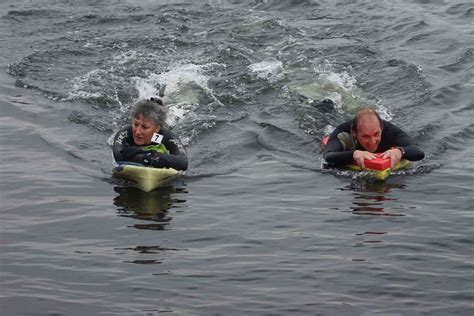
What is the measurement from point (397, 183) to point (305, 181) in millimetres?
1229

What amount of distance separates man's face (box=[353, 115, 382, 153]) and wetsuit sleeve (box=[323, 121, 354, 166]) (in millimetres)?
222

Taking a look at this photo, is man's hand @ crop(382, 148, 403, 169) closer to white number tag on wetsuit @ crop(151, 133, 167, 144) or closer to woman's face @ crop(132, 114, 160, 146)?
white number tag on wetsuit @ crop(151, 133, 167, 144)

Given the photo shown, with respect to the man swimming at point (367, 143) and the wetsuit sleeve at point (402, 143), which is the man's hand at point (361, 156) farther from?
the wetsuit sleeve at point (402, 143)

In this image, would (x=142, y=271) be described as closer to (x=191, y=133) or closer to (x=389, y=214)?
(x=389, y=214)

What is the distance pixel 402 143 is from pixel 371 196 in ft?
4.11

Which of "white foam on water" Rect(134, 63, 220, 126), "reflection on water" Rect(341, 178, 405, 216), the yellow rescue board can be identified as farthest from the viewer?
"white foam on water" Rect(134, 63, 220, 126)

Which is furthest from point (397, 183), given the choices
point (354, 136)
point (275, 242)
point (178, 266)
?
point (178, 266)

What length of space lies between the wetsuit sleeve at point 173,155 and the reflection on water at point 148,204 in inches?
11.9

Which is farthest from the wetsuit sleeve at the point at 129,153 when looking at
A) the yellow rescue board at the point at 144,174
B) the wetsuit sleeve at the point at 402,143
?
the wetsuit sleeve at the point at 402,143

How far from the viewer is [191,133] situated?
13250mm

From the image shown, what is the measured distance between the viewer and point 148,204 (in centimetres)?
1052

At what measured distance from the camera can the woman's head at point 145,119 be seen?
36.7 feet

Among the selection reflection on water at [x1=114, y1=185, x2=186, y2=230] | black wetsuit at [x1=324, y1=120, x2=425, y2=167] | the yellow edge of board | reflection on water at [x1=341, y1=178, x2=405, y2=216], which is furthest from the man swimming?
reflection on water at [x1=114, y1=185, x2=186, y2=230]

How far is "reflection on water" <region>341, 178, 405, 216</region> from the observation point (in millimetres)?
10039
